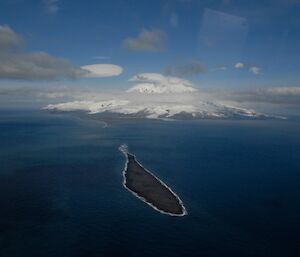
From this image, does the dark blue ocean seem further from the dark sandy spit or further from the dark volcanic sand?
the dark volcanic sand

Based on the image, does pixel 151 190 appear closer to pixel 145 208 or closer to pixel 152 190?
pixel 152 190

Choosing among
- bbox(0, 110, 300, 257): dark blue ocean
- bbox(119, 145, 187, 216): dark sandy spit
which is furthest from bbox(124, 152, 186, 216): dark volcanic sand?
bbox(0, 110, 300, 257): dark blue ocean

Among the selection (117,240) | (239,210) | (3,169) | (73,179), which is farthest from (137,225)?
(3,169)

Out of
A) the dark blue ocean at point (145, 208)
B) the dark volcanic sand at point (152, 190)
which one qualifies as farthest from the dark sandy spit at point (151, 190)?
the dark blue ocean at point (145, 208)

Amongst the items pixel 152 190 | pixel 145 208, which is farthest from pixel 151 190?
pixel 145 208

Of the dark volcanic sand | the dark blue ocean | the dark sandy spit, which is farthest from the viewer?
the dark volcanic sand

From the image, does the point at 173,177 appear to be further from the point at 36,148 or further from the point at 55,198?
the point at 36,148

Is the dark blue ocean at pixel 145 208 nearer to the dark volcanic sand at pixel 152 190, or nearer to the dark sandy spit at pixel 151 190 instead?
the dark sandy spit at pixel 151 190
